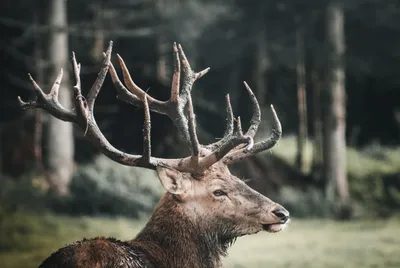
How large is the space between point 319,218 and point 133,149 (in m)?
4.31

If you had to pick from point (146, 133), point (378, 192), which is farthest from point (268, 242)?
point (146, 133)

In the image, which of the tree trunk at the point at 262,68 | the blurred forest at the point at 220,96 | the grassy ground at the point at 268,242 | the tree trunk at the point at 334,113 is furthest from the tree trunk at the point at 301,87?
the grassy ground at the point at 268,242

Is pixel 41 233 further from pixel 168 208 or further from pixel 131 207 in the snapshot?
pixel 168 208

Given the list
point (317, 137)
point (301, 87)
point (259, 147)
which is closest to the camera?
point (259, 147)

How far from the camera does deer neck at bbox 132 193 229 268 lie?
5016mm

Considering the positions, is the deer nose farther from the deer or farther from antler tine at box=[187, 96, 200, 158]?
antler tine at box=[187, 96, 200, 158]

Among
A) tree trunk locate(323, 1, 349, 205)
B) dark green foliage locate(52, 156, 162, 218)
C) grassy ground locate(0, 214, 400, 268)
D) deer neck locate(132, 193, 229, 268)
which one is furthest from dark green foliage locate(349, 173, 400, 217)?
deer neck locate(132, 193, 229, 268)

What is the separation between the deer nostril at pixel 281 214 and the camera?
5.12 meters

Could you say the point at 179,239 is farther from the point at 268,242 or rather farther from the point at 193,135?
the point at 268,242

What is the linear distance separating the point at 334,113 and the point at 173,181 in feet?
36.7

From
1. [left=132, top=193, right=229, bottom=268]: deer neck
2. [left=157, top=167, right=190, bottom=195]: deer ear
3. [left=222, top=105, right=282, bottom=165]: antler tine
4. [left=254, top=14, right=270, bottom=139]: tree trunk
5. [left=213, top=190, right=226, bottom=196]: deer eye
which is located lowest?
[left=132, top=193, right=229, bottom=268]: deer neck

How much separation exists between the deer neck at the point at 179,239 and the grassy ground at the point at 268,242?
4447 millimetres

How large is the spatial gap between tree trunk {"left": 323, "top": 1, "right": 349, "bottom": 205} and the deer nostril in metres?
10.8

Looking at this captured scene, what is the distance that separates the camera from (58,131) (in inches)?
557
